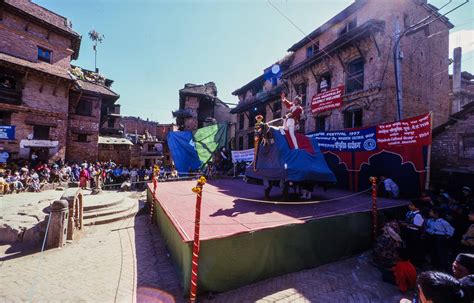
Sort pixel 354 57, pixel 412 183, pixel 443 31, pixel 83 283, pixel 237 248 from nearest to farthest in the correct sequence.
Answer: pixel 237 248, pixel 83 283, pixel 412 183, pixel 354 57, pixel 443 31

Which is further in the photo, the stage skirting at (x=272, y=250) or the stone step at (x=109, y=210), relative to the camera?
the stone step at (x=109, y=210)

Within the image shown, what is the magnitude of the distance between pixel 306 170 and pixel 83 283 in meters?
6.68

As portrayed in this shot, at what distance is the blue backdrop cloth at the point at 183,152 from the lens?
17.4 m

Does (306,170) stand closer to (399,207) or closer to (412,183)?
(399,207)

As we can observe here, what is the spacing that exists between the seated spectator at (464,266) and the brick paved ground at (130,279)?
1.42 m

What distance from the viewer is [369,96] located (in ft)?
40.3

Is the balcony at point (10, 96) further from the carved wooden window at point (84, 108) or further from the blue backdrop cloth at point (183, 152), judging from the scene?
the blue backdrop cloth at point (183, 152)

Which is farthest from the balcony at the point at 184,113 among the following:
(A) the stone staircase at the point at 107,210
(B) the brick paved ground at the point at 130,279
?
Result: (B) the brick paved ground at the point at 130,279

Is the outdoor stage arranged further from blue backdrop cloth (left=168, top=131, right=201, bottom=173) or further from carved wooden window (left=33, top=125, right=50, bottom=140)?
carved wooden window (left=33, top=125, right=50, bottom=140)

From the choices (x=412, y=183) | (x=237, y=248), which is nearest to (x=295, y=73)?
(x=412, y=183)

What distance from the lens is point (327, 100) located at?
1462 cm

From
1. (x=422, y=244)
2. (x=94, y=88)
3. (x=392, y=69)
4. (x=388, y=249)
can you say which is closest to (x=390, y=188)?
(x=422, y=244)

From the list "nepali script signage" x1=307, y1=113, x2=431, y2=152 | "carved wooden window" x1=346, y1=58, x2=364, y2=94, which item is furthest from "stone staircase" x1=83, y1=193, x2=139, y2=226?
"carved wooden window" x1=346, y1=58, x2=364, y2=94

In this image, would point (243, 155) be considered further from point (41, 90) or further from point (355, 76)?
point (41, 90)
